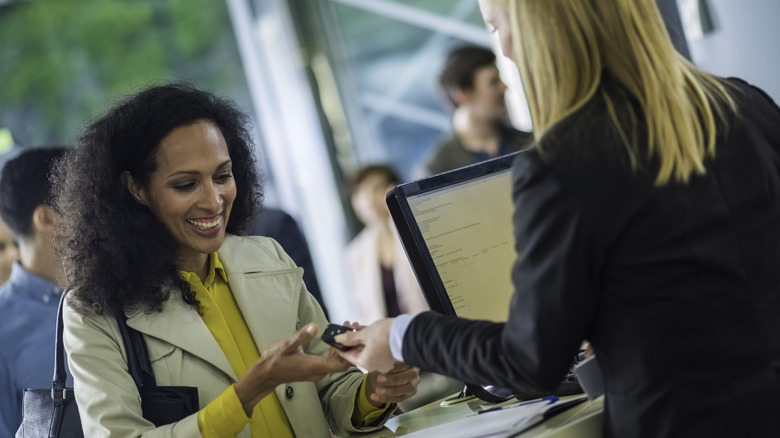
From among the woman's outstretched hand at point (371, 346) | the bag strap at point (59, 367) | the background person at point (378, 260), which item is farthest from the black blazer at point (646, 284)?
the background person at point (378, 260)

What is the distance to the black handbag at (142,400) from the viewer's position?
174 cm

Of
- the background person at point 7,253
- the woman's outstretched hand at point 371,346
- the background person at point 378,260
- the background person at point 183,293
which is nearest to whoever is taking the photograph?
the woman's outstretched hand at point 371,346

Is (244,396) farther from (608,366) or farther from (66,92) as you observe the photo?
(66,92)

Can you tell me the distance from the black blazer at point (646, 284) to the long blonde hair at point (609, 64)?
3 centimetres

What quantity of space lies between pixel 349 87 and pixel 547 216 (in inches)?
255

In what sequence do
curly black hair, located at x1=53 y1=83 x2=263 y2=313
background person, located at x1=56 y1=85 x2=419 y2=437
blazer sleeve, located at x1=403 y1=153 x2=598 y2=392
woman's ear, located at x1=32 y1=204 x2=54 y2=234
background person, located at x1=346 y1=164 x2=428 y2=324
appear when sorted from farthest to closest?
background person, located at x1=346 y1=164 x2=428 y2=324 → woman's ear, located at x1=32 y1=204 x2=54 y2=234 → curly black hair, located at x1=53 y1=83 x2=263 y2=313 → background person, located at x1=56 y1=85 x2=419 y2=437 → blazer sleeve, located at x1=403 y1=153 x2=598 y2=392

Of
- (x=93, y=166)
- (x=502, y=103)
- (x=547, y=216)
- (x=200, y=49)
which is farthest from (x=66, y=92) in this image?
(x=547, y=216)

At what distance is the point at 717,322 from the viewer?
1312mm

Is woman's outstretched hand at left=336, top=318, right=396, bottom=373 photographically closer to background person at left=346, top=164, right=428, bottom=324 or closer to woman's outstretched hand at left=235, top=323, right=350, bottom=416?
woman's outstretched hand at left=235, top=323, right=350, bottom=416

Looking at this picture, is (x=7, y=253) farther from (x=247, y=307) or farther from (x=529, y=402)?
(x=529, y=402)

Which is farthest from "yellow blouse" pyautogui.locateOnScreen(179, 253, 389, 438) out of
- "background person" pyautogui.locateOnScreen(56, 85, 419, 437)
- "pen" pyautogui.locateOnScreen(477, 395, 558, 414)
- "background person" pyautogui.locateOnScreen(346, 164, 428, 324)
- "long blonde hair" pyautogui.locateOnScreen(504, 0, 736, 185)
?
"background person" pyautogui.locateOnScreen(346, 164, 428, 324)

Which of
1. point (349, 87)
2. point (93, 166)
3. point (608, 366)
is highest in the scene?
point (349, 87)

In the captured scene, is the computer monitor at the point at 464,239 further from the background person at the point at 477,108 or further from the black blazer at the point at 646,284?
the background person at the point at 477,108

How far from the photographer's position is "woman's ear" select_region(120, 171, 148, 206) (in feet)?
6.31
